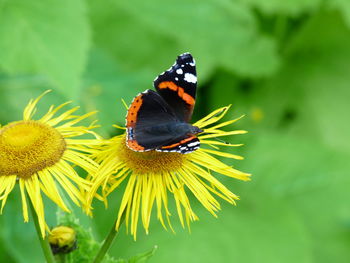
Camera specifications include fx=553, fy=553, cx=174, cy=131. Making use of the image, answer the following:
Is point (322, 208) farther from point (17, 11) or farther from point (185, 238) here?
point (17, 11)

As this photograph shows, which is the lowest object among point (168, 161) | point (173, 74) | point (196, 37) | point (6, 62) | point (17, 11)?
point (168, 161)

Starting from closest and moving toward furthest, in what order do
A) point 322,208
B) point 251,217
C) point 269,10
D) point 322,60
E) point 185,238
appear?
point 185,238 → point 251,217 → point 322,208 → point 269,10 → point 322,60

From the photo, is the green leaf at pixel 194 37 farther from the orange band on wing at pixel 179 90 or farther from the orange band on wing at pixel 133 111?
the orange band on wing at pixel 133 111

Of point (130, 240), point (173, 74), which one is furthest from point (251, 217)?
point (173, 74)

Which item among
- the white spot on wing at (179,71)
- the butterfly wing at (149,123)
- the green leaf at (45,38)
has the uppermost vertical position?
the green leaf at (45,38)

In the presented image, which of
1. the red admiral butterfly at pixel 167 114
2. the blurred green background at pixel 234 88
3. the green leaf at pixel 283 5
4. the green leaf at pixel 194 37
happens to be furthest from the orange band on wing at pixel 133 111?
the green leaf at pixel 283 5

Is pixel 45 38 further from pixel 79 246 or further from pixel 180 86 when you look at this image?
pixel 79 246

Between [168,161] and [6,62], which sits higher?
[6,62]
